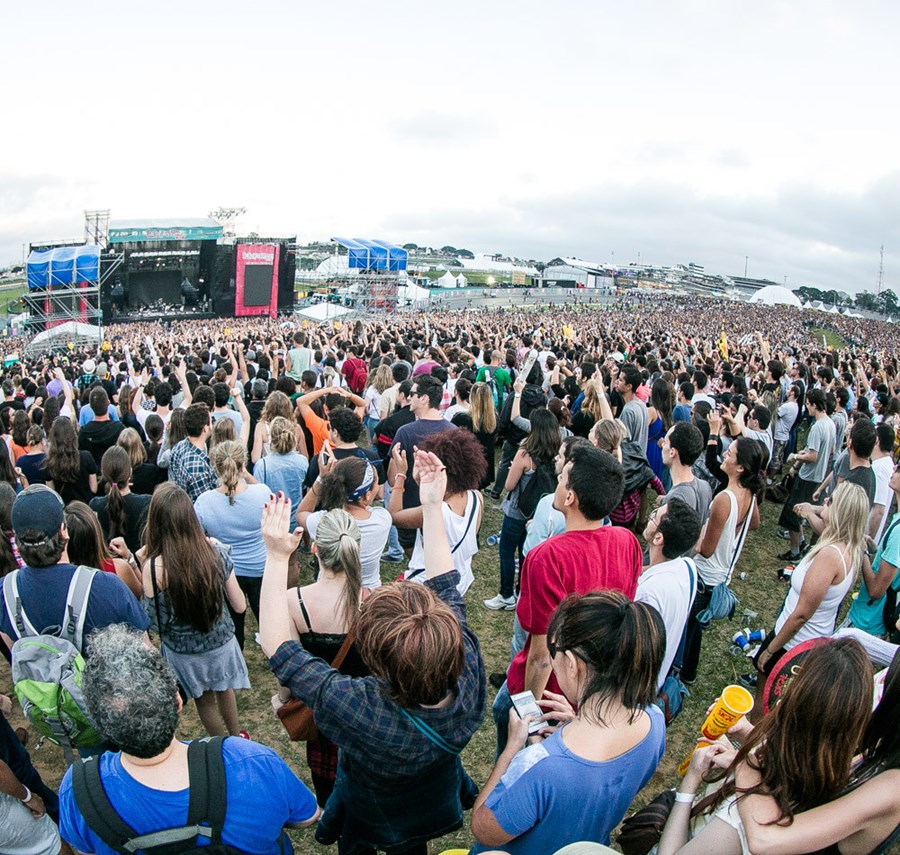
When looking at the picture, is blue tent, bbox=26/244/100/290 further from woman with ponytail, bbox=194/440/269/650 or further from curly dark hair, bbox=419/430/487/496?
curly dark hair, bbox=419/430/487/496

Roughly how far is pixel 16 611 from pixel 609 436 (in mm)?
3766

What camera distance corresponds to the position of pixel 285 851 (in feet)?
6.84

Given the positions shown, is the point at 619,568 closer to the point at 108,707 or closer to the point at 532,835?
the point at 532,835

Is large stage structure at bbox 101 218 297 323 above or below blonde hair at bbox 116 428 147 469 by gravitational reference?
above

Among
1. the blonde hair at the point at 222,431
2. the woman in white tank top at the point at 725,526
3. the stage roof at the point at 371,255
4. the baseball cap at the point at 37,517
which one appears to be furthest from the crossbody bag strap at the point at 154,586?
the stage roof at the point at 371,255

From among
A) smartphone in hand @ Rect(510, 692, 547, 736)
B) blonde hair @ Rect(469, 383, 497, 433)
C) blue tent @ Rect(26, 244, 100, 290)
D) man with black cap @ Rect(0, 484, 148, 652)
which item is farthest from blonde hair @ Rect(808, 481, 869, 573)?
blue tent @ Rect(26, 244, 100, 290)

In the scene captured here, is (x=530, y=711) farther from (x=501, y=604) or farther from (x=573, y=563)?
(x=501, y=604)

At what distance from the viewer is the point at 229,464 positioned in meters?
3.77

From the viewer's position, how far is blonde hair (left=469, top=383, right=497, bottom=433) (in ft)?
20.7

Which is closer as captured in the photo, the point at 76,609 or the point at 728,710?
the point at 728,710

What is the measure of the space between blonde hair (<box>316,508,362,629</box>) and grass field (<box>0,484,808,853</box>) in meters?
1.43

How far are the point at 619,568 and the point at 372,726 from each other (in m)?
1.41

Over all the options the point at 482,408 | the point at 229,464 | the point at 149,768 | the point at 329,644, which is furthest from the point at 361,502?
the point at 482,408

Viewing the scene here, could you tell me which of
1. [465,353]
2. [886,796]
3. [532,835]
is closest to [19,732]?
[532,835]
